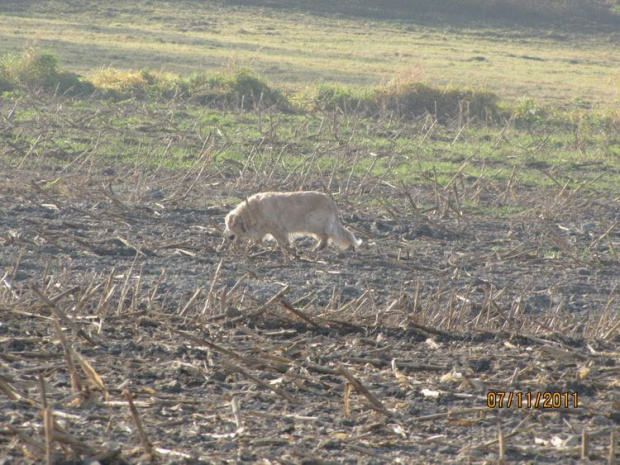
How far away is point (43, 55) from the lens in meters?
21.2

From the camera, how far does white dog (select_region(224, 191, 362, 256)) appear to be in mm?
9852

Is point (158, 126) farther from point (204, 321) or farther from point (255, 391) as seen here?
point (255, 391)

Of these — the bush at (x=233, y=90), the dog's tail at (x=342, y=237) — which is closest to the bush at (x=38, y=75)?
the bush at (x=233, y=90)

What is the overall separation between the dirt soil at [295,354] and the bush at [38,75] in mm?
10908

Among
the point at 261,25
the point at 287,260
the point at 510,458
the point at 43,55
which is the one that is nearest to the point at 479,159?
the point at 287,260

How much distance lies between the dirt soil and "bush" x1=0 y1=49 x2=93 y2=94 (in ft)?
35.8

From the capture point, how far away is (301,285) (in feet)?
26.9

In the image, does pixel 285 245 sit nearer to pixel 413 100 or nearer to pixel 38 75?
pixel 413 100

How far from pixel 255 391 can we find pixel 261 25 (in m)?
35.4

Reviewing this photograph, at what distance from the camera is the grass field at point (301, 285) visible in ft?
14.8

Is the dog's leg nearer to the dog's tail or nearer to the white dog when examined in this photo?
the white dog
